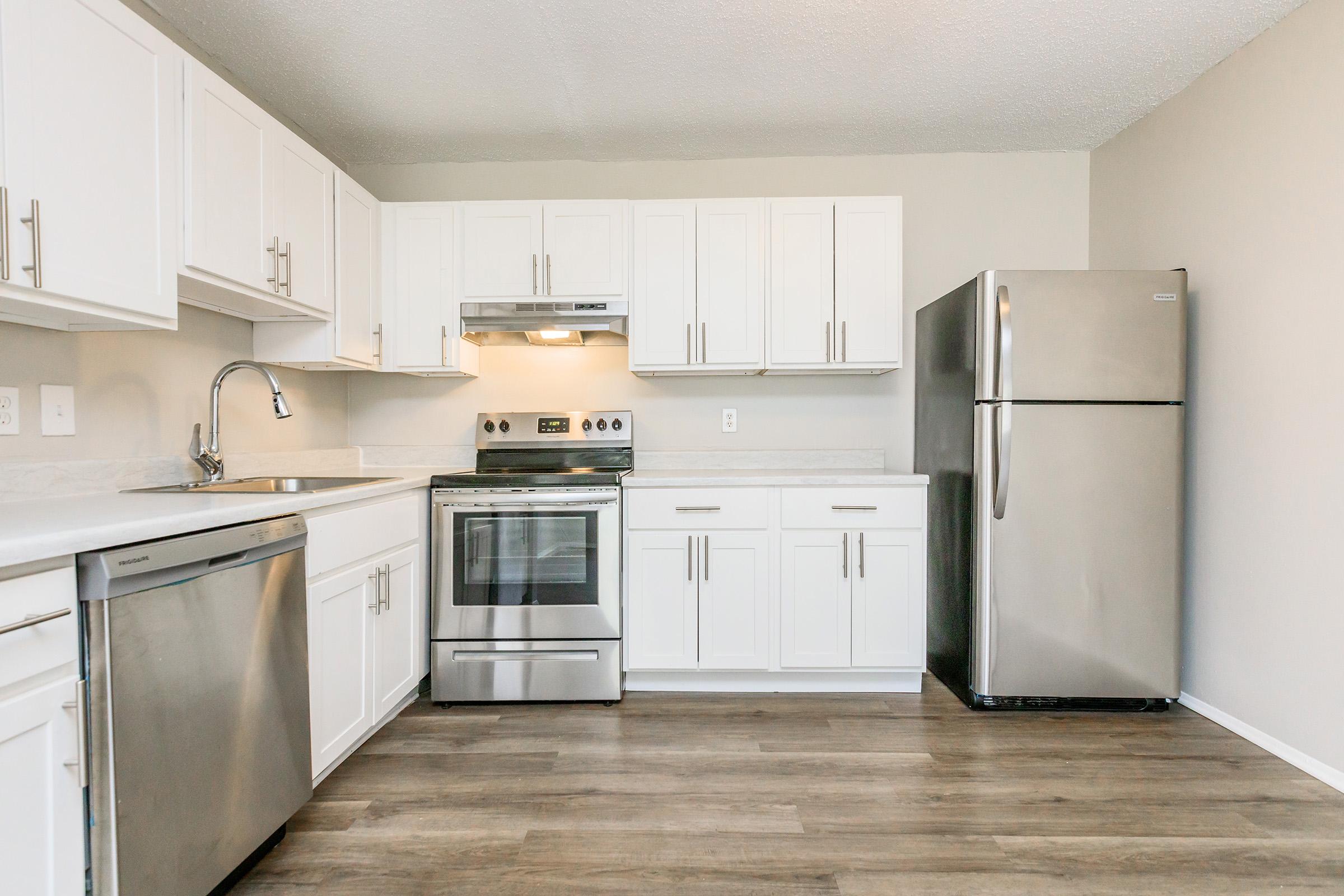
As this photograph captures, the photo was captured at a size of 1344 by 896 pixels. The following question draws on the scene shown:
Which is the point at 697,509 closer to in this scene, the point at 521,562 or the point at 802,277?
the point at 521,562

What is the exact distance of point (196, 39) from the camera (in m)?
2.30

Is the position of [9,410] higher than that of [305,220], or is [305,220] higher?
[305,220]

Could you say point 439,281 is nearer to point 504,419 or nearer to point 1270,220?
point 504,419

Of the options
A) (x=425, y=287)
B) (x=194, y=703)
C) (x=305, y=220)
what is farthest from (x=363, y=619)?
(x=425, y=287)

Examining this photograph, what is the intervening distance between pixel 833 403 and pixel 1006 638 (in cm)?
134

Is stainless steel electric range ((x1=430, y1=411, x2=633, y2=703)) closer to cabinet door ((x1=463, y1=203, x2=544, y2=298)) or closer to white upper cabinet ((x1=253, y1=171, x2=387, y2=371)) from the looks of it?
white upper cabinet ((x1=253, y1=171, x2=387, y2=371))

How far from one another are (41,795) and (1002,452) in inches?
109

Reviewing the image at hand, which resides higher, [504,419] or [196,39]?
[196,39]

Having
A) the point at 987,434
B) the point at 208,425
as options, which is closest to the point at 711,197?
the point at 987,434

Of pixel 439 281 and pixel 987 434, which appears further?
pixel 439 281

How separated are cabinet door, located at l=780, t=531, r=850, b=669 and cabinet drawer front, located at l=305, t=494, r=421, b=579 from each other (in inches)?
60.1

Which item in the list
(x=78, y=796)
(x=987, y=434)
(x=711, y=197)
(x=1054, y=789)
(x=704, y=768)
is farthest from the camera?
(x=711, y=197)

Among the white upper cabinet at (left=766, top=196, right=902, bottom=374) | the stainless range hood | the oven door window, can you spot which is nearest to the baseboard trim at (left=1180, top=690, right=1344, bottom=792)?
the white upper cabinet at (left=766, top=196, right=902, bottom=374)

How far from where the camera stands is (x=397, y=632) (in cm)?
240
